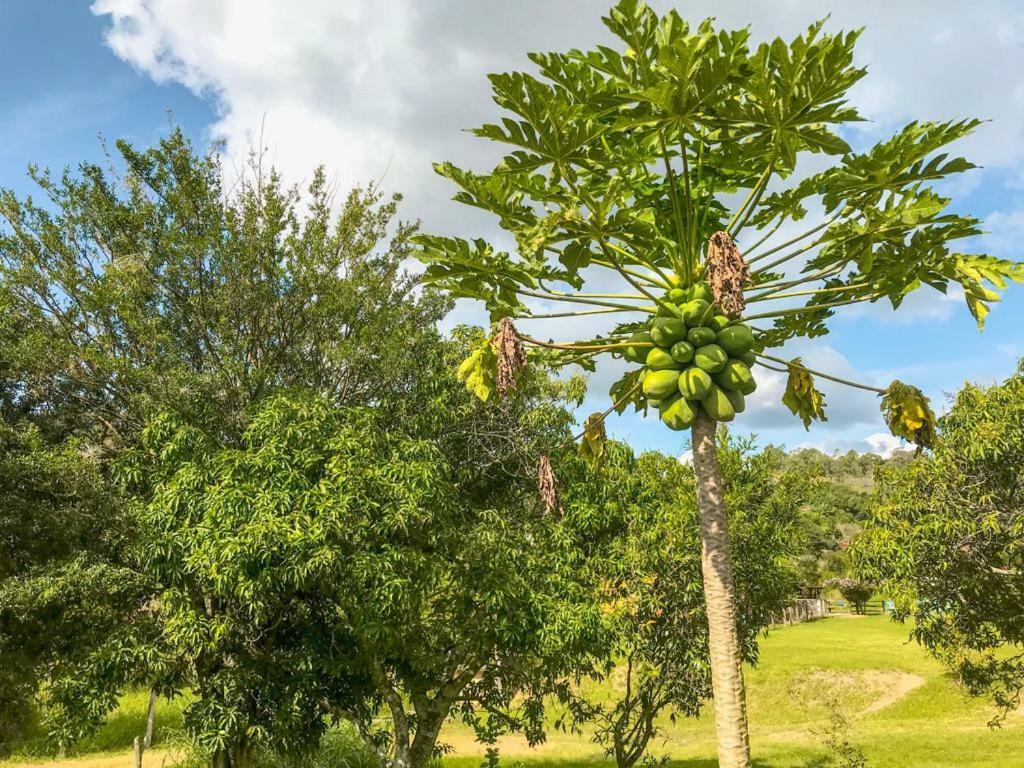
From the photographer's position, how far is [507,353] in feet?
17.5

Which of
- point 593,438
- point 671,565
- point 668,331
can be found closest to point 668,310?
point 668,331

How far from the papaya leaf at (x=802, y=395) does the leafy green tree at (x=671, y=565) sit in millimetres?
6638

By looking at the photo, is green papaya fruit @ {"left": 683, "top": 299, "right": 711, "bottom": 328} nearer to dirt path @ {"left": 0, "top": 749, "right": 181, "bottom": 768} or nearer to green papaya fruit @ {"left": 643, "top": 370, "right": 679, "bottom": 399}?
green papaya fruit @ {"left": 643, "top": 370, "right": 679, "bottom": 399}

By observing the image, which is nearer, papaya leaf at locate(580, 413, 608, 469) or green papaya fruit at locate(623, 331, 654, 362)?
green papaya fruit at locate(623, 331, 654, 362)

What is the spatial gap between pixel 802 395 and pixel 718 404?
1.26m

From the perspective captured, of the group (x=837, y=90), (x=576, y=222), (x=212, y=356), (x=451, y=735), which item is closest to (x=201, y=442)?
(x=212, y=356)

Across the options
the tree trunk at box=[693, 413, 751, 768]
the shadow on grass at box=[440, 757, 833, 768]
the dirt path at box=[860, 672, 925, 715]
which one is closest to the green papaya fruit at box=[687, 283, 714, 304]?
the tree trunk at box=[693, 413, 751, 768]

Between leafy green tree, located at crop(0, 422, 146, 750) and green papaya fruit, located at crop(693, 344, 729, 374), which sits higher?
green papaya fruit, located at crop(693, 344, 729, 374)

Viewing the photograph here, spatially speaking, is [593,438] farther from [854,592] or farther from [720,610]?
[854,592]

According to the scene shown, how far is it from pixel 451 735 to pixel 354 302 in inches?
642

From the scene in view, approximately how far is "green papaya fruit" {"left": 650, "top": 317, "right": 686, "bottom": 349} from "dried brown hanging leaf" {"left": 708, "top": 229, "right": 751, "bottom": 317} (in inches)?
22.2

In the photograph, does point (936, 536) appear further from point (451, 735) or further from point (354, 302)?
point (451, 735)

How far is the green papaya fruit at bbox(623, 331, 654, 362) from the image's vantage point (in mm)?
5671

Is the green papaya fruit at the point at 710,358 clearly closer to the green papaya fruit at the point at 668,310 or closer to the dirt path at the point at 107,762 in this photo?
the green papaya fruit at the point at 668,310
